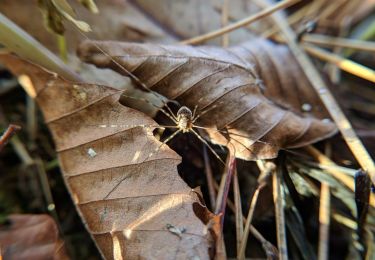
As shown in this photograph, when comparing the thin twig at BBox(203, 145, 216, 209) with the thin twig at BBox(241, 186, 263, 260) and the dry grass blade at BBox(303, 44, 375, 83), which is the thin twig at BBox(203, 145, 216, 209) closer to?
the thin twig at BBox(241, 186, 263, 260)

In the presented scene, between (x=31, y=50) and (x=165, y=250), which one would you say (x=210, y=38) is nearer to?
(x=31, y=50)

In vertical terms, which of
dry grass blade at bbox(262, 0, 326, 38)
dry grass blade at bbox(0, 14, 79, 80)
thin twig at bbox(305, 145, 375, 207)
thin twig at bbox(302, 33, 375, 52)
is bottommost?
thin twig at bbox(305, 145, 375, 207)

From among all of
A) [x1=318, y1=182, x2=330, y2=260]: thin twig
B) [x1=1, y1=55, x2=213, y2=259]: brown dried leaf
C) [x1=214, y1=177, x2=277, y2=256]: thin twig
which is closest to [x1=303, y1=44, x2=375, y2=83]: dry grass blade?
[x1=318, y1=182, x2=330, y2=260]: thin twig

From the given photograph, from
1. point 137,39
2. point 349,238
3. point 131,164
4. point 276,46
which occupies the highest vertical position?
point 137,39

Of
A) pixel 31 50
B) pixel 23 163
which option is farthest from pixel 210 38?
pixel 23 163

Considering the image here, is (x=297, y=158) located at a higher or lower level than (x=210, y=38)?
lower

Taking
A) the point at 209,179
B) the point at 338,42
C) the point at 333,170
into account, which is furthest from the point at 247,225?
the point at 338,42

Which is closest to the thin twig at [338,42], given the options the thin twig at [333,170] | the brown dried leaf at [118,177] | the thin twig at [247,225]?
the thin twig at [333,170]
